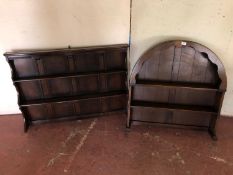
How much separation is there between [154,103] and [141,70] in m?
0.39

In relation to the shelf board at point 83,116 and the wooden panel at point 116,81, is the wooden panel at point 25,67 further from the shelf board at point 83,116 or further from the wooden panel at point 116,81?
the wooden panel at point 116,81

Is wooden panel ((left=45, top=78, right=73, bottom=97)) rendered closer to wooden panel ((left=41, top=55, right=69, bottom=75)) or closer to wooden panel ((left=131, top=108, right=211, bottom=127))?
wooden panel ((left=41, top=55, right=69, bottom=75))

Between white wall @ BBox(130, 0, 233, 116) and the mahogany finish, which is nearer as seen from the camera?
white wall @ BBox(130, 0, 233, 116)

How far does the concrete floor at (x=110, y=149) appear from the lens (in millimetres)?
1903

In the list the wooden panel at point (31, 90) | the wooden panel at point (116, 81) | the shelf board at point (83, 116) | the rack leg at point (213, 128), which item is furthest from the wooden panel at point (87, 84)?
the rack leg at point (213, 128)

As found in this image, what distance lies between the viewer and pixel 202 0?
1.87 meters

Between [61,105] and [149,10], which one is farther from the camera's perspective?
[61,105]

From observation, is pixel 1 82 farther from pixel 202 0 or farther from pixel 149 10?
pixel 202 0

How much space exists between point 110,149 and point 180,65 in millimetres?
1073

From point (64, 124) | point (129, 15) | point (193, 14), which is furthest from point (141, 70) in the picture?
point (64, 124)

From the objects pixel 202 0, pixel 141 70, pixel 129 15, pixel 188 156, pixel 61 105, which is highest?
pixel 202 0

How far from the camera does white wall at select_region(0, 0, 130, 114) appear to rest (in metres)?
2.03

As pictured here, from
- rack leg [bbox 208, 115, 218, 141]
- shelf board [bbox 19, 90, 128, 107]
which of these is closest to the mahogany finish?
shelf board [bbox 19, 90, 128, 107]

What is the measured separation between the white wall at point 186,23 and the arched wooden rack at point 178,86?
0.17 metres
